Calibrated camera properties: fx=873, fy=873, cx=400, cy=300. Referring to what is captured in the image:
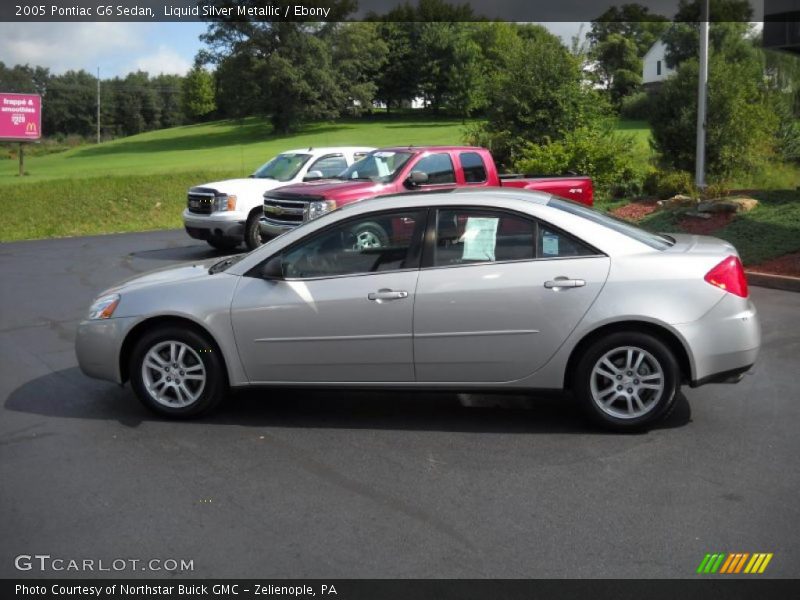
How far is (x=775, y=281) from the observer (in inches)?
439

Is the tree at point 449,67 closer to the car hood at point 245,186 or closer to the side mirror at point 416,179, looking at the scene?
the car hood at point 245,186

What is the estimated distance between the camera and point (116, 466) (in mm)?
5344

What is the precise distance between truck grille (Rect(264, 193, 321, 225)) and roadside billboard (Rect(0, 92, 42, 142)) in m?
23.7

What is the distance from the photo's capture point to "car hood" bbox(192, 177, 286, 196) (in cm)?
1560

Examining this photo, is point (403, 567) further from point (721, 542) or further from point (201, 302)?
point (201, 302)

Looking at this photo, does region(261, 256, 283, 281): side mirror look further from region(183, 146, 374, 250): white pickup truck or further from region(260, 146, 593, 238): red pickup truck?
region(183, 146, 374, 250): white pickup truck

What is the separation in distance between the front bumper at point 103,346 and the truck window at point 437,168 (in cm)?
742

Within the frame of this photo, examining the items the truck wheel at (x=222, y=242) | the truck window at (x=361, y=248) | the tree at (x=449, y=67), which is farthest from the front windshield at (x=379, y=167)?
the tree at (x=449, y=67)

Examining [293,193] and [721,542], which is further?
[293,193]

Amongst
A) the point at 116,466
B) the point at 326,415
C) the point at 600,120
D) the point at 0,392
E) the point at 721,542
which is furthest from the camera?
the point at 600,120

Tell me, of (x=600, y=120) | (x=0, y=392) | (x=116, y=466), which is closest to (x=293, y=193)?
(x=0, y=392)

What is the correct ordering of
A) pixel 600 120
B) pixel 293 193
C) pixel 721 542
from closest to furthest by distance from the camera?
A: pixel 721 542
pixel 293 193
pixel 600 120
